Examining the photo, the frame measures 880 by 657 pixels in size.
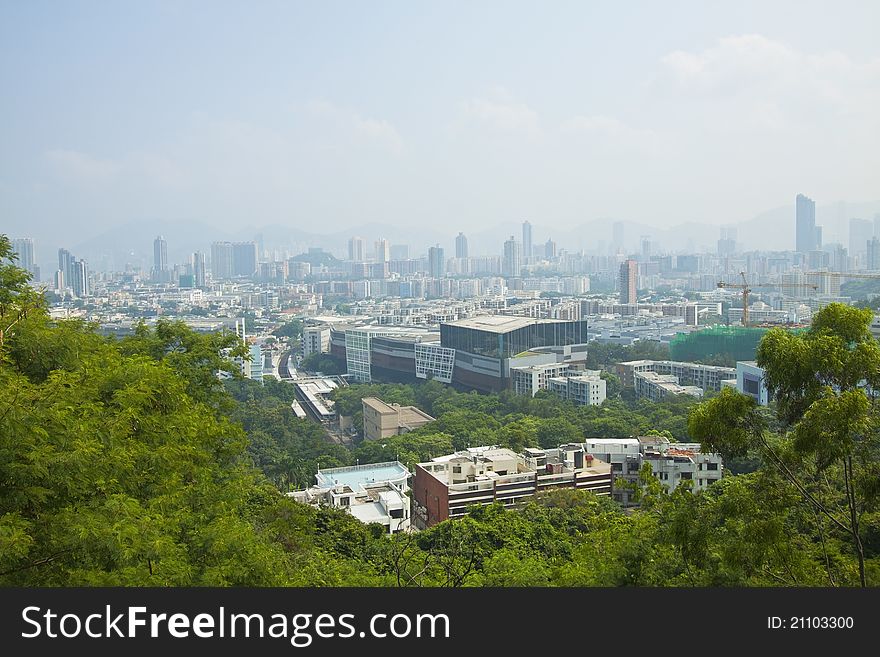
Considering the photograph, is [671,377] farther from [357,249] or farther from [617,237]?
[357,249]

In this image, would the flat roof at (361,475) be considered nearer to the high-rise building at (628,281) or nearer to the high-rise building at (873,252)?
the high-rise building at (873,252)

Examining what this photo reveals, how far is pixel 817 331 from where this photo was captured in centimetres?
166

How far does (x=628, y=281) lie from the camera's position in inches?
1027

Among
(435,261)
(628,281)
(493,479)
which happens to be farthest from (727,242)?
(493,479)

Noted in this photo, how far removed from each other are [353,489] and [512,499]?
1.26m

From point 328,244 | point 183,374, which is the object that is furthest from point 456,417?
point 328,244

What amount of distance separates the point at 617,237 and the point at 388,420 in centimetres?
2815

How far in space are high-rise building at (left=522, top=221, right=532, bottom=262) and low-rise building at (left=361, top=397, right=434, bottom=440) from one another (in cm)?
2615

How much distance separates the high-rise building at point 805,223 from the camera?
17250 millimetres

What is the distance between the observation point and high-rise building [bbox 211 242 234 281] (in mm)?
36469

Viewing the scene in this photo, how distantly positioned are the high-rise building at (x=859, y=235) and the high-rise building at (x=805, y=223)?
1.14 metres

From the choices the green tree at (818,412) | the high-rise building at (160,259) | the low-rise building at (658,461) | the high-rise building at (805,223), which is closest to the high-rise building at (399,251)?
the high-rise building at (160,259)

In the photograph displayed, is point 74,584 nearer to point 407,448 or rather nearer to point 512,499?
point 512,499

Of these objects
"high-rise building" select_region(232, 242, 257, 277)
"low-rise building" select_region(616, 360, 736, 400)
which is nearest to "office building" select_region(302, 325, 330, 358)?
"low-rise building" select_region(616, 360, 736, 400)
